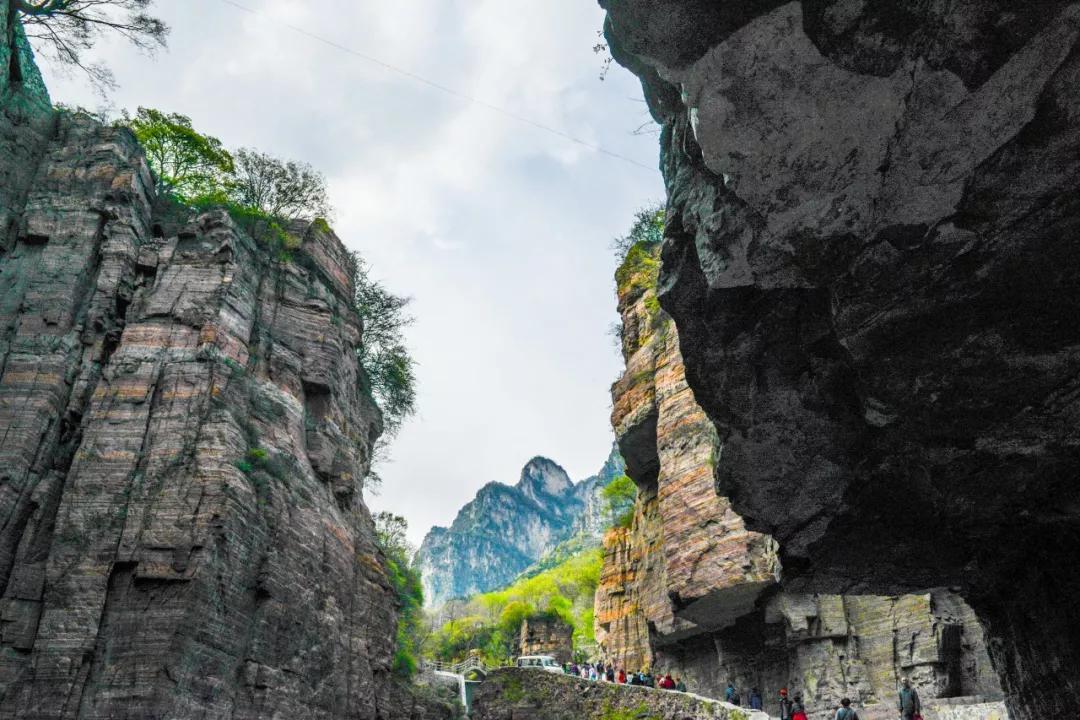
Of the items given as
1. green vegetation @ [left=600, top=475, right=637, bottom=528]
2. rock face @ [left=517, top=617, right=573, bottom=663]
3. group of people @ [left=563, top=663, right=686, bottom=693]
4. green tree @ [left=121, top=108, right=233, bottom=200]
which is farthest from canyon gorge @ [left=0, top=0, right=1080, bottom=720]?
rock face @ [left=517, top=617, right=573, bottom=663]

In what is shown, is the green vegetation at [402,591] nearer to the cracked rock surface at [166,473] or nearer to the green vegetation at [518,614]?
the cracked rock surface at [166,473]

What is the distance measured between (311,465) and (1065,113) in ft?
54.0

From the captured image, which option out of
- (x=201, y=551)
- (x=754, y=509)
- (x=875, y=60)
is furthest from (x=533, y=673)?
(x=875, y=60)

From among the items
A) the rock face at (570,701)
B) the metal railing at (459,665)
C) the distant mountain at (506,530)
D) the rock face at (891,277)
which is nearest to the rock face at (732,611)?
the rock face at (570,701)

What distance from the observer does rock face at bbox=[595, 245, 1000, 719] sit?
18641 millimetres

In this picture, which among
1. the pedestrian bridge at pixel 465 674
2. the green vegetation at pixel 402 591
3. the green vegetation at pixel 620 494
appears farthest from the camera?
the green vegetation at pixel 620 494

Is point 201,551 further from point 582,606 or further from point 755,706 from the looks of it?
point 582,606

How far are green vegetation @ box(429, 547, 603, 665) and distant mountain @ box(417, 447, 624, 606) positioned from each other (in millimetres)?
72917

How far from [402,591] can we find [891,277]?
24.6 meters

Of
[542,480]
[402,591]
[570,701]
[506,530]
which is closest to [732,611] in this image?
[570,701]

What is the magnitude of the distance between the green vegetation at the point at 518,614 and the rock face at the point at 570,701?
19133mm

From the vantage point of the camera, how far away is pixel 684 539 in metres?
21.0

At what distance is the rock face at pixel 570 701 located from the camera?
18531 millimetres

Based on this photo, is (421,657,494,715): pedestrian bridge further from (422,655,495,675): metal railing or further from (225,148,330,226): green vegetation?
(225,148,330,226): green vegetation
